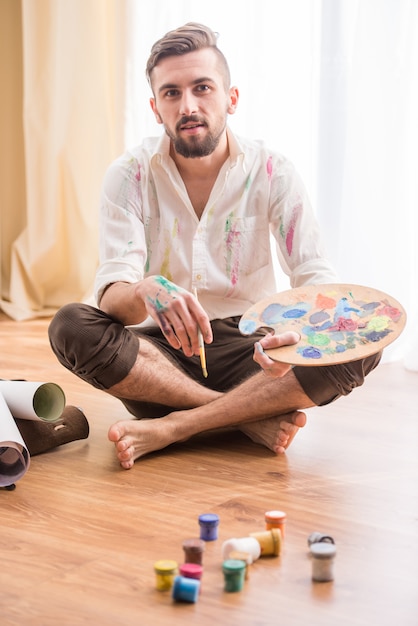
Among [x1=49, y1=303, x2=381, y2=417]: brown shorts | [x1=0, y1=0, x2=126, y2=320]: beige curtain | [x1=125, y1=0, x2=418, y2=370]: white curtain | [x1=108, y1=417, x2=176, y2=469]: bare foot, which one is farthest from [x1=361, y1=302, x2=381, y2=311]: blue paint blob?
[x1=0, y1=0, x2=126, y2=320]: beige curtain

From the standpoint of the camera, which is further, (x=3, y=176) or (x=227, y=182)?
(x=3, y=176)

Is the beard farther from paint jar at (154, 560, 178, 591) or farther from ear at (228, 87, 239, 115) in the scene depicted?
paint jar at (154, 560, 178, 591)

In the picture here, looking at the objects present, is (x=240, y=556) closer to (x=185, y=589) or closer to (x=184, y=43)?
(x=185, y=589)

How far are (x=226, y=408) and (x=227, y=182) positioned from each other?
0.53 m

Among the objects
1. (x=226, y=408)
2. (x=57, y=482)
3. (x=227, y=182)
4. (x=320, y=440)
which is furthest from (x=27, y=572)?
(x=227, y=182)

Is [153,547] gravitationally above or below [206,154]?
below

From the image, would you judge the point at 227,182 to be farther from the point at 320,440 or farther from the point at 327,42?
the point at 327,42

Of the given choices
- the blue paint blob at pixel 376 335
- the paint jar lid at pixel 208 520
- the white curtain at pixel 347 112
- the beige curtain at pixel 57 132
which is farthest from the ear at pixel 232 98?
the beige curtain at pixel 57 132

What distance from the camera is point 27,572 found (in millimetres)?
1396

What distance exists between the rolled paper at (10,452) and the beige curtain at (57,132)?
7.33ft

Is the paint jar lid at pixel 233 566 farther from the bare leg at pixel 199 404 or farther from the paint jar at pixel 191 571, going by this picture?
the bare leg at pixel 199 404

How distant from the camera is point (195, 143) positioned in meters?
2.11

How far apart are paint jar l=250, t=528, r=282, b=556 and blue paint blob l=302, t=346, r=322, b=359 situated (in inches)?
17.0

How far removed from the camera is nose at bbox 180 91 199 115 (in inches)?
81.8
